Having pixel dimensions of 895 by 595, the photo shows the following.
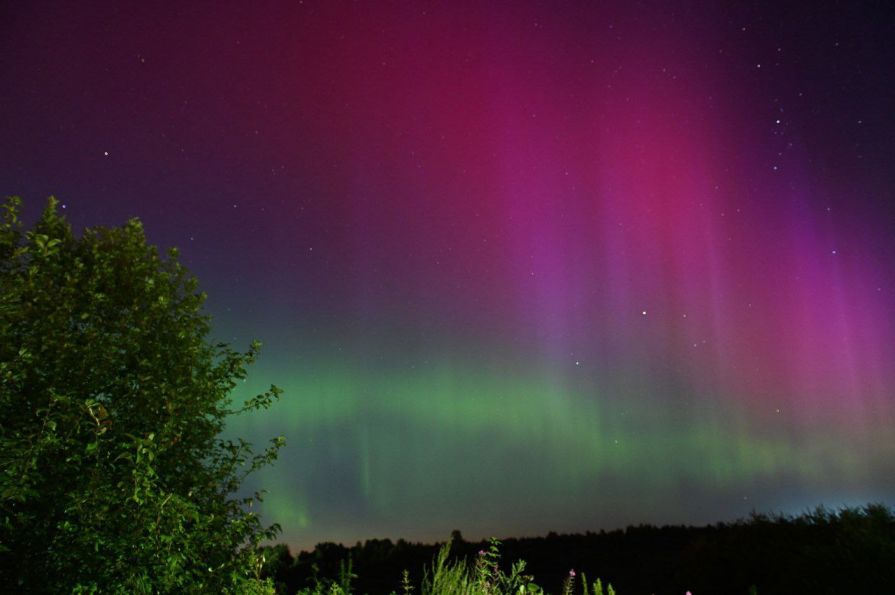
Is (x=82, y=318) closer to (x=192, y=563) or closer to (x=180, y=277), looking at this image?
(x=180, y=277)

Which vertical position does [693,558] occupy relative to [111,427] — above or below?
below

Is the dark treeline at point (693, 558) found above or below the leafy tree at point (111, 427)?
below

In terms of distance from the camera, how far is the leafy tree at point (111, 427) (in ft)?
24.8

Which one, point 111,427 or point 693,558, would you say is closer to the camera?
A: point 111,427

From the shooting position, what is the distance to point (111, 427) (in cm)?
848

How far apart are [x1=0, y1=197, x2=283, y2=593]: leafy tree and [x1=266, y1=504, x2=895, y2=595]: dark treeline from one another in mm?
1413

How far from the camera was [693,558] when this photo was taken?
1514 cm

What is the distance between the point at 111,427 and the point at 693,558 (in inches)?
504

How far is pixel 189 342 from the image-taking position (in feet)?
33.4

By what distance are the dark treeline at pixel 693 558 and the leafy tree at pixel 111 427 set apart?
1413mm

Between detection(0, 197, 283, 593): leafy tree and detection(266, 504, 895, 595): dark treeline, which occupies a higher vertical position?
detection(0, 197, 283, 593): leafy tree

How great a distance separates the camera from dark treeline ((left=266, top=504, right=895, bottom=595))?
11.4 meters

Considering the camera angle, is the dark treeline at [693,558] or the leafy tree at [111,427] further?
the dark treeline at [693,558]

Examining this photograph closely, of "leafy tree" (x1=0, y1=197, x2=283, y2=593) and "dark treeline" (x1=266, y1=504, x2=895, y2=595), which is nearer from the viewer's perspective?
"leafy tree" (x1=0, y1=197, x2=283, y2=593)
